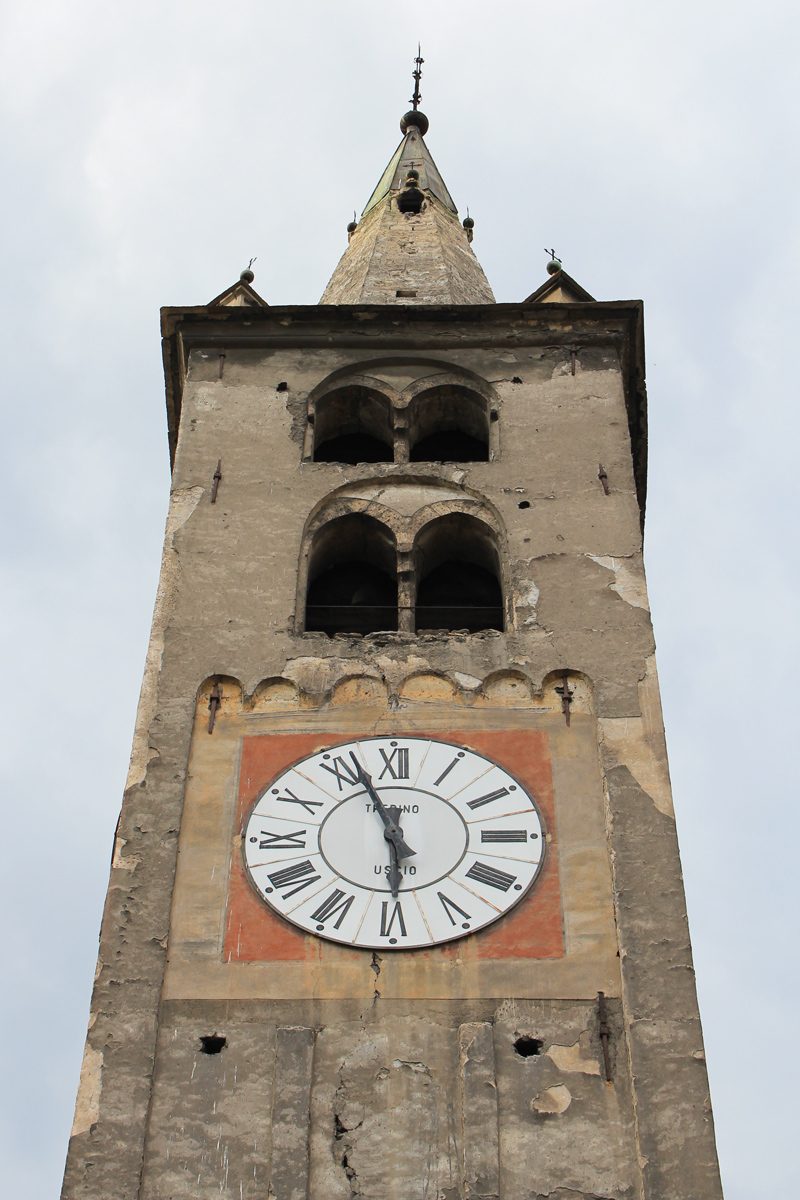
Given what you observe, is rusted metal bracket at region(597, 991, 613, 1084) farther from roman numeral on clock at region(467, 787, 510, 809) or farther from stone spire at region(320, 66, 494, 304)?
stone spire at region(320, 66, 494, 304)

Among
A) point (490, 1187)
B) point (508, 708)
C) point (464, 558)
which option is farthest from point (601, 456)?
point (490, 1187)

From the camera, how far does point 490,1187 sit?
12133 mm

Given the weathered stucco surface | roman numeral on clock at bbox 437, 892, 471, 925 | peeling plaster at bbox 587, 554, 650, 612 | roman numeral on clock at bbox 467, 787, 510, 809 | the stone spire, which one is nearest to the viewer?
the weathered stucco surface

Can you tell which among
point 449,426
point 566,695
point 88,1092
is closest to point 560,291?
point 449,426

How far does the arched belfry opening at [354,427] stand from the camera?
1972 cm

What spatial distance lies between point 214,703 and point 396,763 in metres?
1.62

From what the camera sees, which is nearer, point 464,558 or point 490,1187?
point 490,1187

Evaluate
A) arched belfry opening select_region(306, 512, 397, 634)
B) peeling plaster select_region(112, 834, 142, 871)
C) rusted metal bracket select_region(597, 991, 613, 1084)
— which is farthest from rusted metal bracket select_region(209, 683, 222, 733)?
rusted metal bracket select_region(597, 991, 613, 1084)

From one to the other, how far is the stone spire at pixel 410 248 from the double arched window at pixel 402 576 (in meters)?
4.95

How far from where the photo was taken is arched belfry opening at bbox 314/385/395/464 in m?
19.7

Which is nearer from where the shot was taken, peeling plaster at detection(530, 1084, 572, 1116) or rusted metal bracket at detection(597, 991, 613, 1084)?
peeling plaster at detection(530, 1084, 572, 1116)

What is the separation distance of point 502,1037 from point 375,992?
0.93 m

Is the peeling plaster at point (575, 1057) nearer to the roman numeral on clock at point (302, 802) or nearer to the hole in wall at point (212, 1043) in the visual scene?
the hole in wall at point (212, 1043)

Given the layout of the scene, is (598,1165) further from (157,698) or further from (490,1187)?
(157,698)
